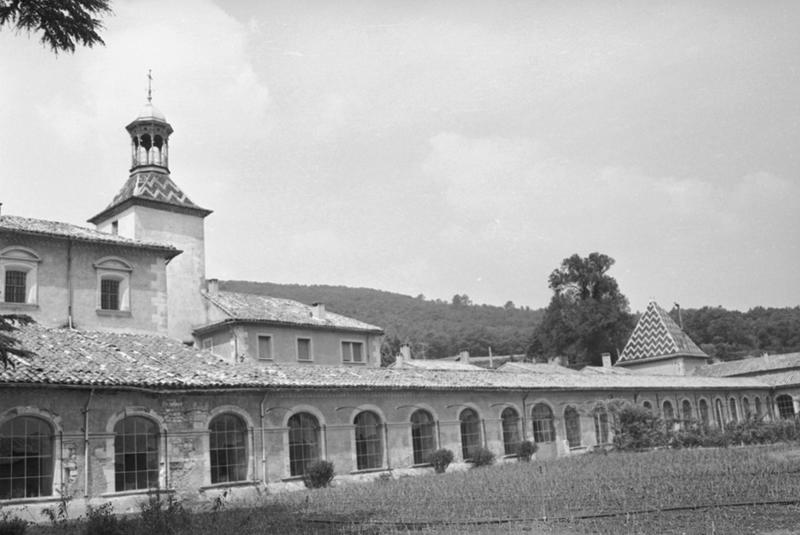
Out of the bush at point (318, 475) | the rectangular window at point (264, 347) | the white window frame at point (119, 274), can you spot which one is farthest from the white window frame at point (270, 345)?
the bush at point (318, 475)

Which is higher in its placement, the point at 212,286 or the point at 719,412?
the point at 212,286

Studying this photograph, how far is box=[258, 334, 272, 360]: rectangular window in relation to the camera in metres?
38.1

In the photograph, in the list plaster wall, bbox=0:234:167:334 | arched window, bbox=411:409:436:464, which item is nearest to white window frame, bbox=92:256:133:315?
plaster wall, bbox=0:234:167:334

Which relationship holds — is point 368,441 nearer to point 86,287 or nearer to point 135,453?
point 135,453

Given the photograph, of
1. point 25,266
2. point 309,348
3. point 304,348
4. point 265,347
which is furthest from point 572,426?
point 25,266

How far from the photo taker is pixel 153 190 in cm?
3806

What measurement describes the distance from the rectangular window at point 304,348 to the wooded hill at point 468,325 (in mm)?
36812

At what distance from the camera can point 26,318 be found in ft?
42.8

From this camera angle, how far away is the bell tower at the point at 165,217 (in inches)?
1487

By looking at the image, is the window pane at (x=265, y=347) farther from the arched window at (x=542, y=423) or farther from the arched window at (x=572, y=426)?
the arched window at (x=572, y=426)

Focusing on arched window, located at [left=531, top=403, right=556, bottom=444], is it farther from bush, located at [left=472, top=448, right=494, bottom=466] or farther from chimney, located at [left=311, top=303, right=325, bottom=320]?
chimney, located at [left=311, top=303, right=325, bottom=320]

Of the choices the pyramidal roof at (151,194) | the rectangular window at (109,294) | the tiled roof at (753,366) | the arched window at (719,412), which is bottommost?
the arched window at (719,412)

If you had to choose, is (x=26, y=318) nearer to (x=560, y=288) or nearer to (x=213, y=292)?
(x=213, y=292)

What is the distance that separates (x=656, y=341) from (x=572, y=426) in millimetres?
30172
